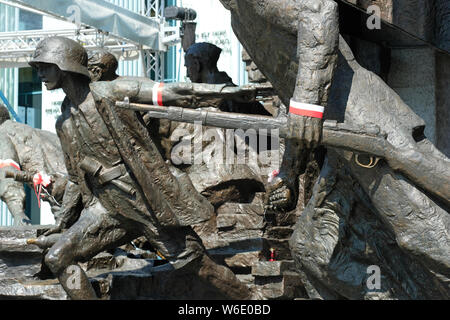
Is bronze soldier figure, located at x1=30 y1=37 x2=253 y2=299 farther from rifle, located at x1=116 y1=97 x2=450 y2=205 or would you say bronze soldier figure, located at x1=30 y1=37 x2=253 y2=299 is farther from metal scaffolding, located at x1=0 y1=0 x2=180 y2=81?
metal scaffolding, located at x1=0 y1=0 x2=180 y2=81

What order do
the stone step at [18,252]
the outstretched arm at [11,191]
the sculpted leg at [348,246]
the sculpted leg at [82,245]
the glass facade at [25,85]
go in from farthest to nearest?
1. the glass facade at [25,85]
2. the outstretched arm at [11,191]
3. the stone step at [18,252]
4. the sculpted leg at [82,245]
5. the sculpted leg at [348,246]

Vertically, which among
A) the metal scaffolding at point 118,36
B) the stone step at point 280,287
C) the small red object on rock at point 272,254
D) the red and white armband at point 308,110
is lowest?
the stone step at point 280,287

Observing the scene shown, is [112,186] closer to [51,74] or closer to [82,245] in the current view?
[82,245]

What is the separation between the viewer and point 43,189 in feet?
29.0

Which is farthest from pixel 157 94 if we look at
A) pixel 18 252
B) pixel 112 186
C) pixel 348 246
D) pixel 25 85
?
pixel 25 85

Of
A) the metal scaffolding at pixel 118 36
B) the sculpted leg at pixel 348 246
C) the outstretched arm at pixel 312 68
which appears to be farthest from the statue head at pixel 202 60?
the outstretched arm at pixel 312 68

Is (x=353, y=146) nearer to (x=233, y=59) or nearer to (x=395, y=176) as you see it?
(x=395, y=176)

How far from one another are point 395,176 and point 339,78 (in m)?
0.64

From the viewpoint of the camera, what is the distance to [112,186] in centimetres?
679

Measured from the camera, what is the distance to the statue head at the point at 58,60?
6836 mm

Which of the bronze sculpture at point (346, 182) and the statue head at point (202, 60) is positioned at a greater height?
the statue head at point (202, 60)

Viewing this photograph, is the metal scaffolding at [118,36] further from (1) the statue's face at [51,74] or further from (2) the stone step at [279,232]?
(2) the stone step at [279,232]

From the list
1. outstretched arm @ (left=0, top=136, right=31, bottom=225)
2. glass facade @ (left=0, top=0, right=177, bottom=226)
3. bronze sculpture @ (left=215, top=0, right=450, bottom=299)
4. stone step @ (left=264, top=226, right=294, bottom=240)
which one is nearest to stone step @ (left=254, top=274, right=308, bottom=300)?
stone step @ (left=264, top=226, right=294, bottom=240)

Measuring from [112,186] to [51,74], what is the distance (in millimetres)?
1039
